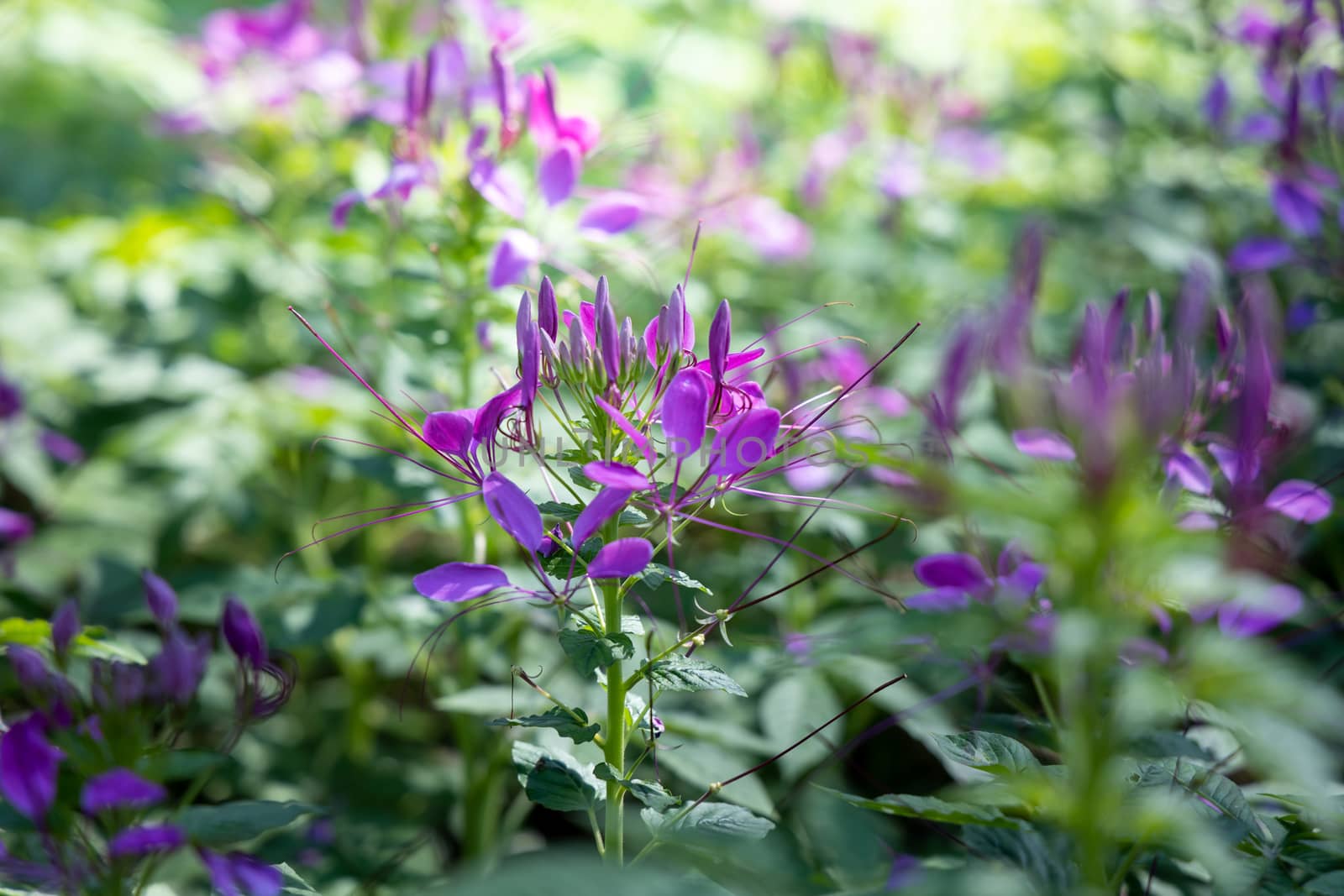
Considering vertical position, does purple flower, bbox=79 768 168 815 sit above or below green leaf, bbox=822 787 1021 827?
below

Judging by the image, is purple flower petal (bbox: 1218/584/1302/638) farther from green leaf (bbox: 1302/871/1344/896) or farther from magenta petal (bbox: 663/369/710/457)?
magenta petal (bbox: 663/369/710/457)

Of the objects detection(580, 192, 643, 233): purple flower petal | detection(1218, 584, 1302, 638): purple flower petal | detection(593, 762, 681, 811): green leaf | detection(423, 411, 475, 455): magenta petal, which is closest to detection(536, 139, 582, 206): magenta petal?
detection(580, 192, 643, 233): purple flower petal

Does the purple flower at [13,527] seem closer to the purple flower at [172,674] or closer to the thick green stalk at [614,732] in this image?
the purple flower at [172,674]

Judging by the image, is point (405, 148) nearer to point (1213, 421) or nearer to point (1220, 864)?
point (1220, 864)

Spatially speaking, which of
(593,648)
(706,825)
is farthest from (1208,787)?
(593,648)

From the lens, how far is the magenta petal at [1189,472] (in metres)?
0.86

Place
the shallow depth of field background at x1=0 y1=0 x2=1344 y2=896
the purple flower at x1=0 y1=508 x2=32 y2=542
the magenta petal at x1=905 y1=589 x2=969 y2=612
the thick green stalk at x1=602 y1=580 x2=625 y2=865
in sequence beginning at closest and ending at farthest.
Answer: the thick green stalk at x1=602 y1=580 x2=625 y2=865
the magenta petal at x1=905 y1=589 x2=969 y2=612
the shallow depth of field background at x1=0 y1=0 x2=1344 y2=896
the purple flower at x1=0 y1=508 x2=32 y2=542

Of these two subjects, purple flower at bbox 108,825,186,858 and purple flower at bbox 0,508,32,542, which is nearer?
purple flower at bbox 108,825,186,858

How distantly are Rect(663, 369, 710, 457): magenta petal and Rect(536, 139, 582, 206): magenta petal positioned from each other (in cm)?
46

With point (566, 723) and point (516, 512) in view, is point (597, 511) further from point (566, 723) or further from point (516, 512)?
point (566, 723)

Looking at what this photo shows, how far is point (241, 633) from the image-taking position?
2.75 feet

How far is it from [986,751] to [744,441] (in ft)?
1.08

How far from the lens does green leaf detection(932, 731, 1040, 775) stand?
30.9 inches

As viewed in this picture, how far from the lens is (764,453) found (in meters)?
0.75
